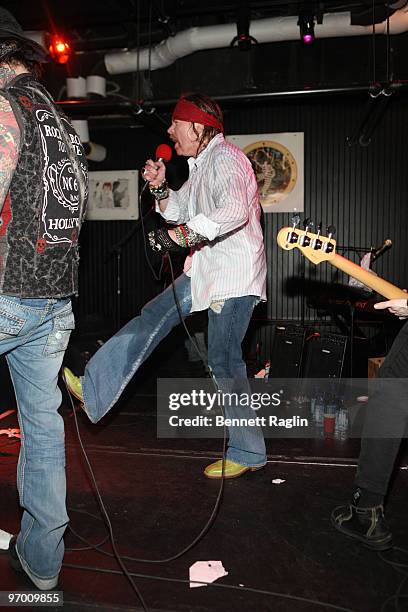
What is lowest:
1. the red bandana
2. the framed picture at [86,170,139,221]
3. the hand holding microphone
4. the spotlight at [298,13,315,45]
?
the hand holding microphone

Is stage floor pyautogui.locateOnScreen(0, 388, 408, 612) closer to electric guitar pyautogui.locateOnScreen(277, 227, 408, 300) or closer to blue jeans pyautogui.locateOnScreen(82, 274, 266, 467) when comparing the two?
blue jeans pyautogui.locateOnScreen(82, 274, 266, 467)

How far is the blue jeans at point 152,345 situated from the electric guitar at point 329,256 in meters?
0.36

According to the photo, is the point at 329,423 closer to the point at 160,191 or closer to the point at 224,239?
the point at 224,239

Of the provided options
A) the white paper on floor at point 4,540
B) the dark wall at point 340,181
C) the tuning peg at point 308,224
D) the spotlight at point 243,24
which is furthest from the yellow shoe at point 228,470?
the spotlight at point 243,24

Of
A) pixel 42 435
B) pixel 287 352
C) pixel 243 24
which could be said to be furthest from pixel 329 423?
pixel 243 24

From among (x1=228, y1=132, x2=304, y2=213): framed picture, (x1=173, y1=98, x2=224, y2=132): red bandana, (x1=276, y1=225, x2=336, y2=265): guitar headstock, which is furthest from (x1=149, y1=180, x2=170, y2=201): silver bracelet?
(x1=228, y1=132, x2=304, y2=213): framed picture

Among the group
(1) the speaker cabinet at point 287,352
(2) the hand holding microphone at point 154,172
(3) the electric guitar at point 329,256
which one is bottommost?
(1) the speaker cabinet at point 287,352

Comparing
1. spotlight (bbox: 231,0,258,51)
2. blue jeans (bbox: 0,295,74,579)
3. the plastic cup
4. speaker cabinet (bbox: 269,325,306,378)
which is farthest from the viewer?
spotlight (bbox: 231,0,258,51)

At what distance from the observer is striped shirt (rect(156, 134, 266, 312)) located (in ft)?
7.98

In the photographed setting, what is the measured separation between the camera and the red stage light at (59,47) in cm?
545

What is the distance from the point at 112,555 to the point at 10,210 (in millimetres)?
1301

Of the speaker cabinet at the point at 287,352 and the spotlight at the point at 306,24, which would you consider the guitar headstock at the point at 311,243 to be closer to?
the speaker cabinet at the point at 287,352

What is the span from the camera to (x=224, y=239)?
2602 millimetres

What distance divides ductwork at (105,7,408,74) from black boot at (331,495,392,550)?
13.2 ft
